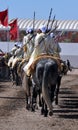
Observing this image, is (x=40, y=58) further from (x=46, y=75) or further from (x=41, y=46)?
(x=46, y=75)

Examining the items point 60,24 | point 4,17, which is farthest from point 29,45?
point 60,24

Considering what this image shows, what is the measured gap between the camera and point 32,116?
45.9ft

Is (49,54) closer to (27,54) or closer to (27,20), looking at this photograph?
(27,54)

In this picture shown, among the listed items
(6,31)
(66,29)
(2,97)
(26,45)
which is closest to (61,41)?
(66,29)

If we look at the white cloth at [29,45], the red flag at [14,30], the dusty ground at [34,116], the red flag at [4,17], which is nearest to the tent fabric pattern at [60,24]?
the red flag at [14,30]

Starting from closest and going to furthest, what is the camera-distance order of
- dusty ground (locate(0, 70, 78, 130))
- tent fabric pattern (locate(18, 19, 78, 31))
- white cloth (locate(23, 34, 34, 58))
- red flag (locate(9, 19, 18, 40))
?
dusty ground (locate(0, 70, 78, 130))
white cloth (locate(23, 34, 34, 58))
red flag (locate(9, 19, 18, 40))
tent fabric pattern (locate(18, 19, 78, 31))

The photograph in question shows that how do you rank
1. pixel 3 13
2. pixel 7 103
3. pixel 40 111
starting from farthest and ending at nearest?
1. pixel 3 13
2. pixel 7 103
3. pixel 40 111

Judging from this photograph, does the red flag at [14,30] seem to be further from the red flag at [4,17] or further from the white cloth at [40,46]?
the white cloth at [40,46]

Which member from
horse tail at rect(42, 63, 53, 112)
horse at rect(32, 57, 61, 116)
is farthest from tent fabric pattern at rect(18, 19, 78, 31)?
horse tail at rect(42, 63, 53, 112)

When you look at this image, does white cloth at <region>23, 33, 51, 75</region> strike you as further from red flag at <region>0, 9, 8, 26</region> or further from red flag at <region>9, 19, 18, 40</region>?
red flag at <region>9, 19, 18, 40</region>

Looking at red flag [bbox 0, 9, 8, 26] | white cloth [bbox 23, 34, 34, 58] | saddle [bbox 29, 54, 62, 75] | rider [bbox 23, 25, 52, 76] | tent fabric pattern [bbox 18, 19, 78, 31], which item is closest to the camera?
saddle [bbox 29, 54, 62, 75]

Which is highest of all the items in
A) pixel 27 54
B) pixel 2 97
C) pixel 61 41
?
pixel 27 54

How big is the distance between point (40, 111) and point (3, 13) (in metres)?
20.7

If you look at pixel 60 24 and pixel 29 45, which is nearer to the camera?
pixel 29 45
